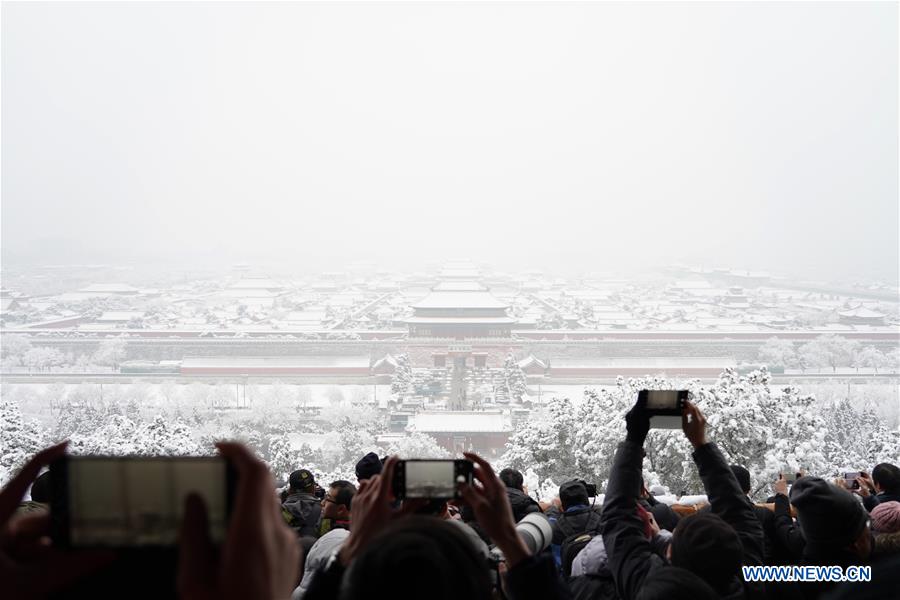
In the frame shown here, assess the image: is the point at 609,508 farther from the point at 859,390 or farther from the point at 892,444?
the point at 859,390

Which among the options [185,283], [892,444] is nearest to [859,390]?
[892,444]

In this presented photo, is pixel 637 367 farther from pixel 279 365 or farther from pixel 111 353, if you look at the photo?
pixel 111 353

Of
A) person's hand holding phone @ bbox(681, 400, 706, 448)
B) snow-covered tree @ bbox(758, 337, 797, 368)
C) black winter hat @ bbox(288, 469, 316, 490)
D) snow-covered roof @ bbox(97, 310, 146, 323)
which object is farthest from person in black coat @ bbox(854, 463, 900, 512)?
snow-covered roof @ bbox(97, 310, 146, 323)

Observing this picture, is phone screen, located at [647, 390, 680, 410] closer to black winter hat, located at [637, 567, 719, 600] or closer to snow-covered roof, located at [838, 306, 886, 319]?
black winter hat, located at [637, 567, 719, 600]

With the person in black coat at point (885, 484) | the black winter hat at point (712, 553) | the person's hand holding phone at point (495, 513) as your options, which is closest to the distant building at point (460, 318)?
the person in black coat at point (885, 484)

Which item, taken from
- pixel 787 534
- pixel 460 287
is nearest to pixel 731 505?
pixel 787 534
